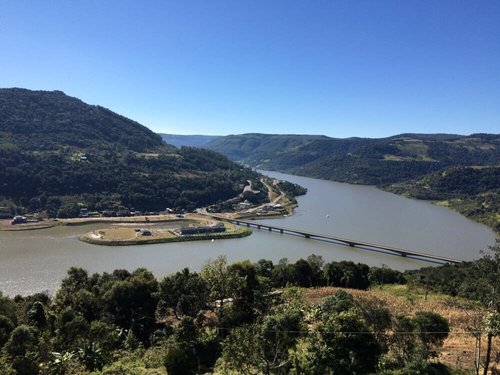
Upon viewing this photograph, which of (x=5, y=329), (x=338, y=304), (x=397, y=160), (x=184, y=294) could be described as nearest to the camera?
(x=338, y=304)

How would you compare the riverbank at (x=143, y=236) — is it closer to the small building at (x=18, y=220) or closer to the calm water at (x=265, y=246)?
the calm water at (x=265, y=246)

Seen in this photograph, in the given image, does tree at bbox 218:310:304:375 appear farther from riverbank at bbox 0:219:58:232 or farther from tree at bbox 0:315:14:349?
riverbank at bbox 0:219:58:232

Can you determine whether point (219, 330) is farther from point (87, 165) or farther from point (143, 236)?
point (87, 165)

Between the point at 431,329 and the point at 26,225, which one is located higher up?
the point at 431,329

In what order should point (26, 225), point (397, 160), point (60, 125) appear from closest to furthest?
point (26, 225), point (60, 125), point (397, 160)

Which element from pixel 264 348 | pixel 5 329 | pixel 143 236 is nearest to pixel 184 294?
pixel 5 329

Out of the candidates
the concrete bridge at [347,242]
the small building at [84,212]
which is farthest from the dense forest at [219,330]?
the small building at [84,212]

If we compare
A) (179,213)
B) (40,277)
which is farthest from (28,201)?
(40,277)
